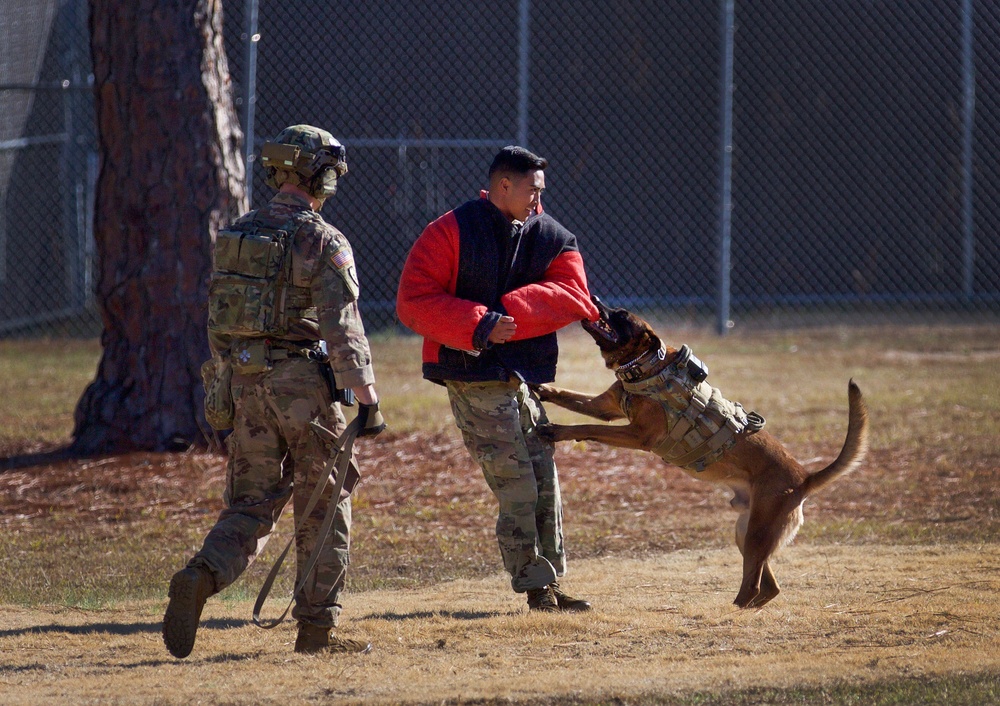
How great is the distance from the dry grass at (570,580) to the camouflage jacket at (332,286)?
3.42 ft

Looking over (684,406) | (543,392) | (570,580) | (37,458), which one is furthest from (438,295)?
(37,458)

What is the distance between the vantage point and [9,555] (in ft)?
18.2

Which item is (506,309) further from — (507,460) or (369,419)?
(369,419)

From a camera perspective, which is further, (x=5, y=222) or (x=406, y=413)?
(x=5, y=222)

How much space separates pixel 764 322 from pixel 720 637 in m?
9.39

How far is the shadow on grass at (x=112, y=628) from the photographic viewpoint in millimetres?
4293

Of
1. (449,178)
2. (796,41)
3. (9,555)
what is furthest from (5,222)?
(796,41)

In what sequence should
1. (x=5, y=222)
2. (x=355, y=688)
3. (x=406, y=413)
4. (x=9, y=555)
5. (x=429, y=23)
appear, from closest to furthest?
(x=355, y=688) < (x=9, y=555) < (x=406, y=413) < (x=5, y=222) < (x=429, y=23)

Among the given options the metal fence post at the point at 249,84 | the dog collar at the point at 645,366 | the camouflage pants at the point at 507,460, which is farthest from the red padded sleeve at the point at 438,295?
the metal fence post at the point at 249,84

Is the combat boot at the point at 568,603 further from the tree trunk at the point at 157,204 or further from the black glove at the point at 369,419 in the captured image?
the tree trunk at the point at 157,204

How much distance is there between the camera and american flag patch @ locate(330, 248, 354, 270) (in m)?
3.78

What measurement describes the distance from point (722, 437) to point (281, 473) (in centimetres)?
182

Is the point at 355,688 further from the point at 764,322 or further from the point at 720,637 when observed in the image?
the point at 764,322

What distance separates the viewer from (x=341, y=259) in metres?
3.80
